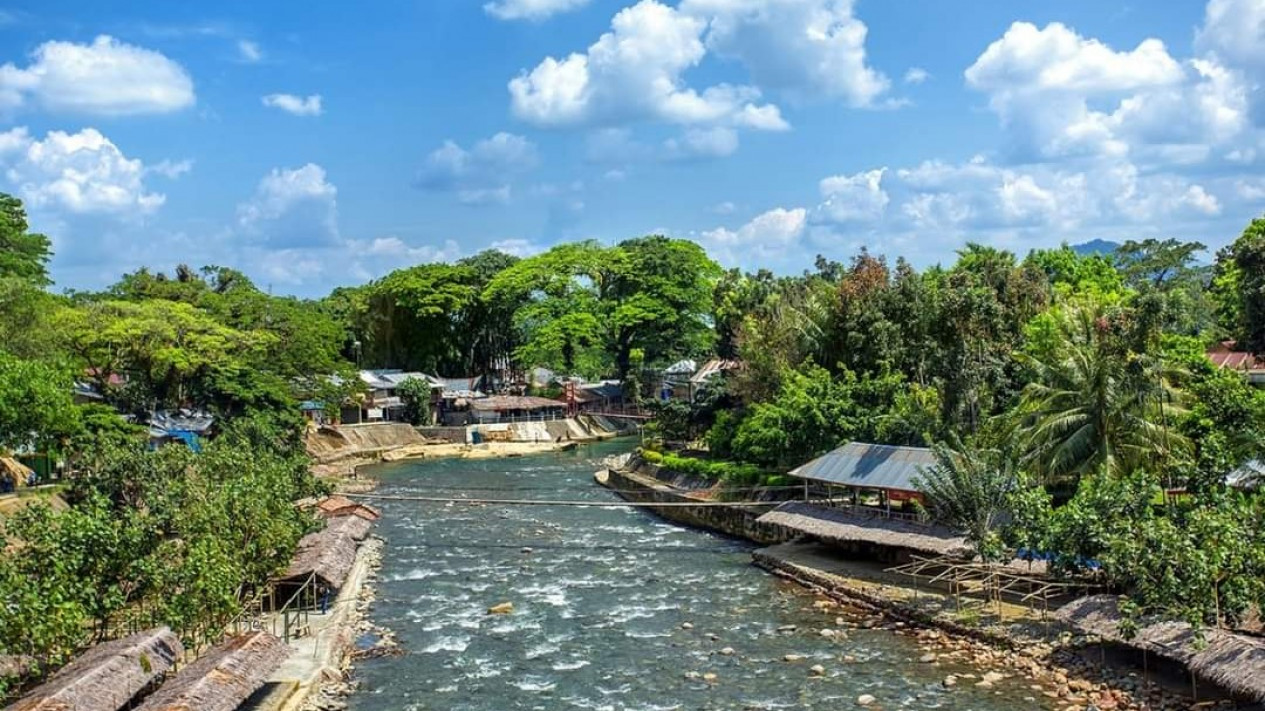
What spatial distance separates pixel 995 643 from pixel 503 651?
39.3ft

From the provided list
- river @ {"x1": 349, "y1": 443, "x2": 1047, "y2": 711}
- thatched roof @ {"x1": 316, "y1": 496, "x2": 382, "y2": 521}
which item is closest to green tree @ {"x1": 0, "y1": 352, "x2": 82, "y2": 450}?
thatched roof @ {"x1": 316, "y1": 496, "x2": 382, "y2": 521}

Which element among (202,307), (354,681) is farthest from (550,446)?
(354,681)

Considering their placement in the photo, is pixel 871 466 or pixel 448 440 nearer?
pixel 871 466

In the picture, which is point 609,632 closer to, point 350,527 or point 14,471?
point 350,527

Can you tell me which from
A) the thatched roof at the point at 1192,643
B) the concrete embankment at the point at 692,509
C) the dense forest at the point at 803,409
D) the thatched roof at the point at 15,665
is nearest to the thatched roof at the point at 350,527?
the dense forest at the point at 803,409

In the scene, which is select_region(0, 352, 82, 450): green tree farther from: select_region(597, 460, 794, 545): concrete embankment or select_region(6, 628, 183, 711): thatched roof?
select_region(597, 460, 794, 545): concrete embankment

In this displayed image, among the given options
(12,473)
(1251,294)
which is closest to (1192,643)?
(1251,294)

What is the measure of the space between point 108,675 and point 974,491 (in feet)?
68.5

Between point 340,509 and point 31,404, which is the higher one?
point 31,404

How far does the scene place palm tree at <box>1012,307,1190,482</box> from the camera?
31172 millimetres

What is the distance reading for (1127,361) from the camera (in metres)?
31.3

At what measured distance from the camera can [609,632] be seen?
90.5ft

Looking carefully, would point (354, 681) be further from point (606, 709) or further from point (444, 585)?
point (444, 585)

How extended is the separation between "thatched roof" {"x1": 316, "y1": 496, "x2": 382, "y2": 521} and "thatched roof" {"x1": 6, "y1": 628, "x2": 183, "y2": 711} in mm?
17329
